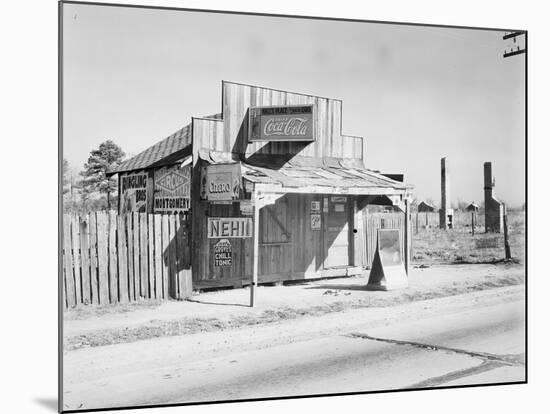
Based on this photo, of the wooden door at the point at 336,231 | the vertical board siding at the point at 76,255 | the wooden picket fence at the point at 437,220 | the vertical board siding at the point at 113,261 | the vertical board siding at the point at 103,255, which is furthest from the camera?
the wooden door at the point at 336,231

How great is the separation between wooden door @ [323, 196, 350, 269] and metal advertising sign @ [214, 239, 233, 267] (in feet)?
9.23

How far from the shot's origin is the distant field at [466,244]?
12.1 m

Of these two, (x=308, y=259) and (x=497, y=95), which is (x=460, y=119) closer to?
(x=497, y=95)

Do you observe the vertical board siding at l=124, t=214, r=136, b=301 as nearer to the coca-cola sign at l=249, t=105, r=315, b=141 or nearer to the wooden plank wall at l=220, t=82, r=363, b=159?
the wooden plank wall at l=220, t=82, r=363, b=159

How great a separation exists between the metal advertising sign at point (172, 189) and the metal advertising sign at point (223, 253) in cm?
89

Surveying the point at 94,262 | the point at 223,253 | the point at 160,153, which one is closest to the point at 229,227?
the point at 223,253

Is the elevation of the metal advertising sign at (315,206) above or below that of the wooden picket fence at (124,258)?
above

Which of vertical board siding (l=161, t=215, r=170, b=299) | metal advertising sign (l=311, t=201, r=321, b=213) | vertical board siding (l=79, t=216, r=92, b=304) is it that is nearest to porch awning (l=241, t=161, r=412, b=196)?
metal advertising sign (l=311, t=201, r=321, b=213)

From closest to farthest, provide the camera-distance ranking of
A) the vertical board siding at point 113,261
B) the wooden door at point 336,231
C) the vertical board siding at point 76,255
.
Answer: the vertical board siding at point 76,255 → the vertical board siding at point 113,261 → the wooden door at point 336,231

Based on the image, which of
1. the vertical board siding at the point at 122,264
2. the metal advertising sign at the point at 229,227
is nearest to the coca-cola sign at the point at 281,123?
the metal advertising sign at the point at 229,227

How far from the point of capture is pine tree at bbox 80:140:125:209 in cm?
1109

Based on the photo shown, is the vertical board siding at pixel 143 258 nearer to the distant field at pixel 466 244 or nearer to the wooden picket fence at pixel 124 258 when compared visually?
the wooden picket fence at pixel 124 258

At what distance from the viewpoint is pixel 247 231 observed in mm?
13648

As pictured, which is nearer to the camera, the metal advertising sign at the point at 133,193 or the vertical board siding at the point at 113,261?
the vertical board siding at the point at 113,261
